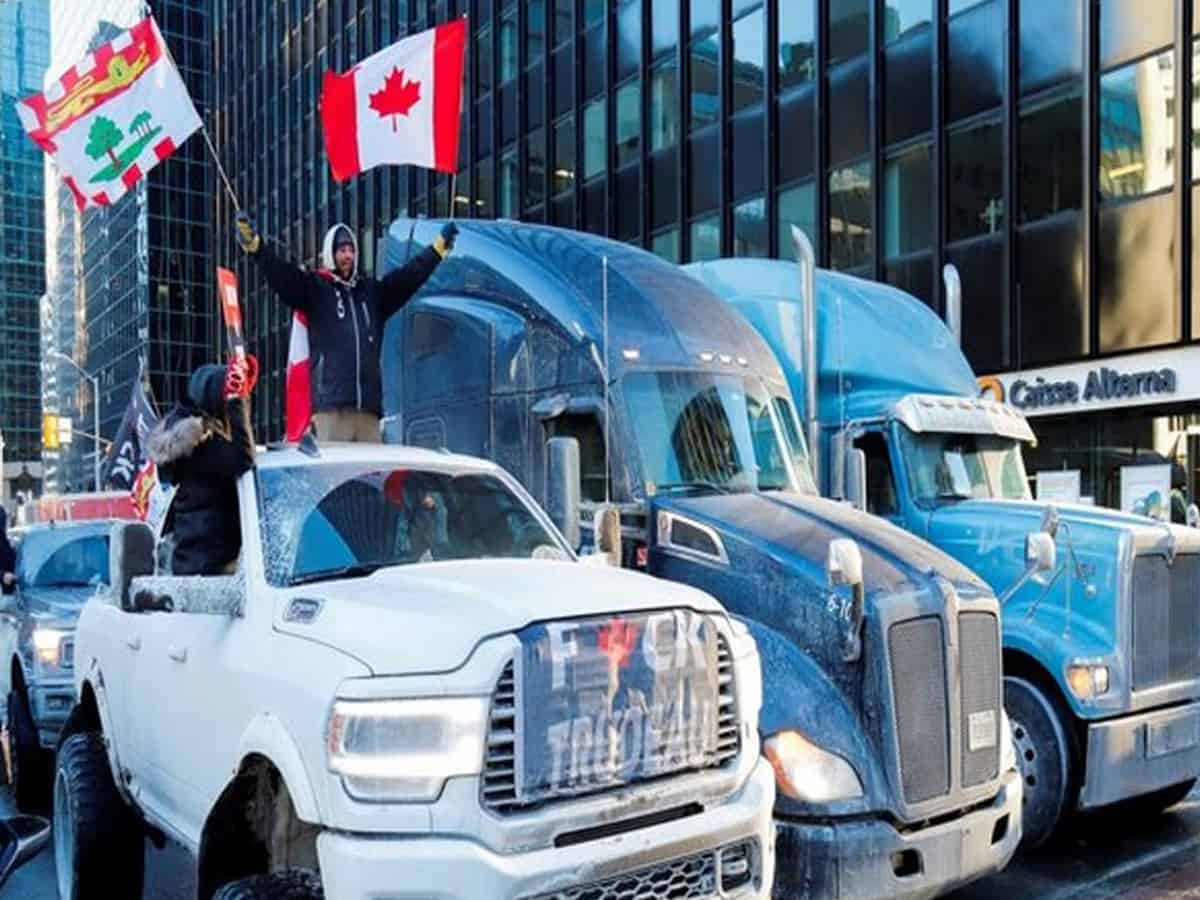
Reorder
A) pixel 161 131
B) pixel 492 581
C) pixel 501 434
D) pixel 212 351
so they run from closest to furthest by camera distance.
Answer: pixel 492 581
pixel 501 434
pixel 161 131
pixel 212 351

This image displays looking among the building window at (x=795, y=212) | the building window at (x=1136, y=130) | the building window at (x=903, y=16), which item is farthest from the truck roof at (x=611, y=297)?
the building window at (x=795, y=212)

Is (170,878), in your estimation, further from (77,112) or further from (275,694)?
(77,112)

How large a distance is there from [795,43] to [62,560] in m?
17.7

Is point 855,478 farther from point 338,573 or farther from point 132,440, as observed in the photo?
point 132,440

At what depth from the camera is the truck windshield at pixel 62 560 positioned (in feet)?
29.9

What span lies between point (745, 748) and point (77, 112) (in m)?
6.86

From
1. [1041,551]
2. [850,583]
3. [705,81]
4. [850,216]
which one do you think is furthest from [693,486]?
[705,81]

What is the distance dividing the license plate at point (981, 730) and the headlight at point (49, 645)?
565 cm

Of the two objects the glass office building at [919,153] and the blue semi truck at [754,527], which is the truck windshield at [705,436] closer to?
the blue semi truck at [754,527]

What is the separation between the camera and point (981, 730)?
5.14m

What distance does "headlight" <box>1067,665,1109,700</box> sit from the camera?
6207 mm

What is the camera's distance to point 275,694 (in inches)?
141

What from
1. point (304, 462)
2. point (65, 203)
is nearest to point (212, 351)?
point (65, 203)

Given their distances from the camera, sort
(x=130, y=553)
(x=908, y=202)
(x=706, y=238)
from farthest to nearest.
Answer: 1. (x=706, y=238)
2. (x=908, y=202)
3. (x=130, y=553)
